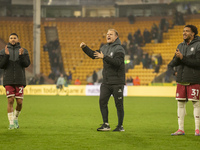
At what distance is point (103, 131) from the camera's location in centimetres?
912

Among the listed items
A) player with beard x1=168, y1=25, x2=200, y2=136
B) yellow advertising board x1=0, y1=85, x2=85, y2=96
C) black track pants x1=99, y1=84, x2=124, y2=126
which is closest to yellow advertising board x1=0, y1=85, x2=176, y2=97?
yellow advertising board x1=0, y1=85, x2=85, y2=96

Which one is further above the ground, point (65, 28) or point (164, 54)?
point (65, 28)

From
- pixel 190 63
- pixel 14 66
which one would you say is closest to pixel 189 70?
pixel 190 63

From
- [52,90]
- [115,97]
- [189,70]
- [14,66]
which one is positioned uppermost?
[14,66]

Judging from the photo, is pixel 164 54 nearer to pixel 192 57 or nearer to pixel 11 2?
pixel 11 2

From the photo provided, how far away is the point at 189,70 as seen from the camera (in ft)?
27.2

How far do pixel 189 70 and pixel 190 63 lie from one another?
0.27 meters

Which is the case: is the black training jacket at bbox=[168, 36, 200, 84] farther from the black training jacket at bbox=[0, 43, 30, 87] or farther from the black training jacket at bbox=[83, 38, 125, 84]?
the black training jacket at bbox=[0, 43, 30, 87]

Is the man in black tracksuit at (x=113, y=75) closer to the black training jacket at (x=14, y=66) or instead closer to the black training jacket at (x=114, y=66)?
the black training jacket at (x=114, y=66)

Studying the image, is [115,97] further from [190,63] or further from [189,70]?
[190,63]

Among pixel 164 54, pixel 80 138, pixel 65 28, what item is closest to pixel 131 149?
pixel 80 138

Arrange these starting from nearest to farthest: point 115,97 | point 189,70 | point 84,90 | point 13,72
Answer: point 189,70, point 115,97, point 13,72, point 84,90

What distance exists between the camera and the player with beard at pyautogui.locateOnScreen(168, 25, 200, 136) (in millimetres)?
8195

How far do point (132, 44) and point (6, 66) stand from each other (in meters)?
27.9
